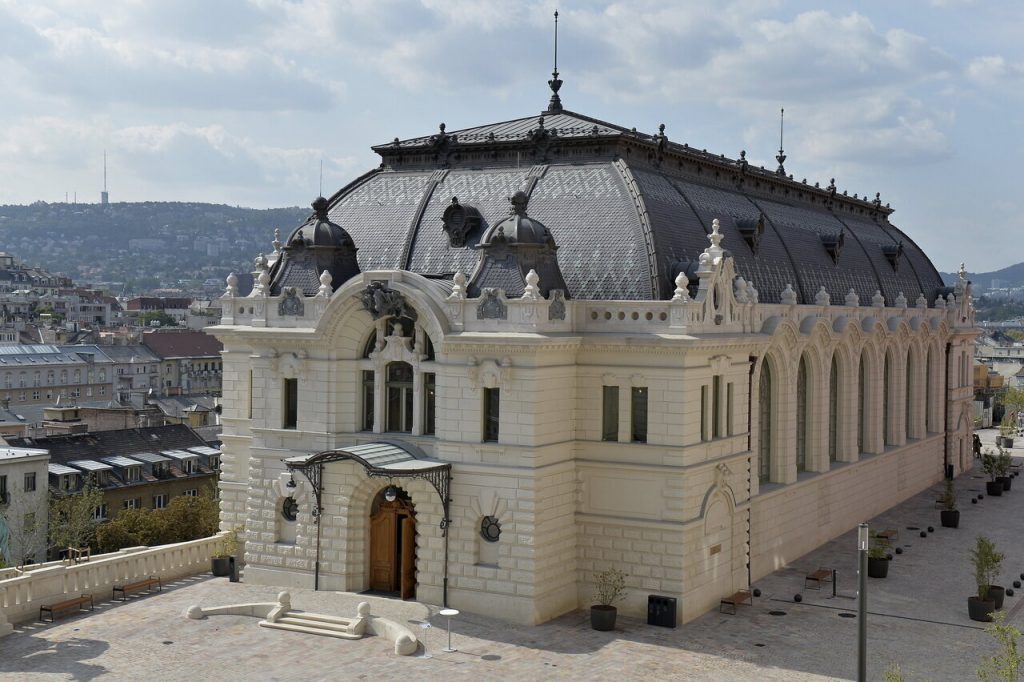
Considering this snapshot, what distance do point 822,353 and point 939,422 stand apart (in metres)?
27.2

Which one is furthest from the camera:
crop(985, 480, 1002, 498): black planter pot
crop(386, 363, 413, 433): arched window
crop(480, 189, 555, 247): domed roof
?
crop(985, 480, 1002, 498): black planter pot

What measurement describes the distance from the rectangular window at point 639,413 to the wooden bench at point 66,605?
22.2 meters

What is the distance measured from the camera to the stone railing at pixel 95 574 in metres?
45.5

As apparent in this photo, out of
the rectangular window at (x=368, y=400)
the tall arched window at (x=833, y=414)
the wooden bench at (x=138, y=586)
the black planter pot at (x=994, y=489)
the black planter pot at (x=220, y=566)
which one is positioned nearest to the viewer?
the wooden bench at (x=138, y=586)

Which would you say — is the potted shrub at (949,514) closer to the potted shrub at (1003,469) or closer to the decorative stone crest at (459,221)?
the potted shrub at (1003,469)

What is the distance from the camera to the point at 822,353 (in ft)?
200

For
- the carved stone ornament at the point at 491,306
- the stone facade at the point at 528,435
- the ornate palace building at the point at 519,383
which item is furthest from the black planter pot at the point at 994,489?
the carved stone ornament at the point at 491,306

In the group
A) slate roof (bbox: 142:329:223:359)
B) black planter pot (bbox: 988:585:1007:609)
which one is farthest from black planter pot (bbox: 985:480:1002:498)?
slate roof (bbox: 142:329:223:359)

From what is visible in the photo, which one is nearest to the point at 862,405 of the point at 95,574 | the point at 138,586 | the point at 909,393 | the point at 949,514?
the point at 949,514

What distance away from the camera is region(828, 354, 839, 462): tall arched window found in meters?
64.7

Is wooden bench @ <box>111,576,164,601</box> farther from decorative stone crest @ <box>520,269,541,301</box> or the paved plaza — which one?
decorative stone crest @ <box>520,269,541,301</box>

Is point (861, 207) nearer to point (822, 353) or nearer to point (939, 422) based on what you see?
point (939, 422)

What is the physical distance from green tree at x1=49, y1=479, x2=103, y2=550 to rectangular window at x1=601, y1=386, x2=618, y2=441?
112 ft

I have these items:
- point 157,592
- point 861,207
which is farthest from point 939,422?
point 157,592
